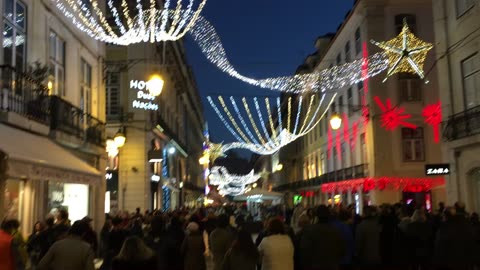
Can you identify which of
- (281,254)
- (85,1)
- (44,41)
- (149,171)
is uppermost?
(85,1)

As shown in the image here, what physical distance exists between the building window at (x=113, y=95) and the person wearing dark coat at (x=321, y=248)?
24.2 metres

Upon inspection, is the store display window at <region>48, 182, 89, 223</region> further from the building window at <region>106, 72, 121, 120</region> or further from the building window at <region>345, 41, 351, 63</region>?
the building window at <region>345, 41, 351, 63</region>

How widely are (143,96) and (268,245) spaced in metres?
22.8

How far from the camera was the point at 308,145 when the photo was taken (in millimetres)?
59594

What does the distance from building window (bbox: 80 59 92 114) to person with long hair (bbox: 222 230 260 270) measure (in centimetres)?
1402

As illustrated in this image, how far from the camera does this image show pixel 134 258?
21.1 feet

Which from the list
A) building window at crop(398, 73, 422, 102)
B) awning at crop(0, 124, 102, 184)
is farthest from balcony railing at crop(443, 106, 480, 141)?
awning at crop(0, 124, 102, 184)

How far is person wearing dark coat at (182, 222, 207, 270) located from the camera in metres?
9.63

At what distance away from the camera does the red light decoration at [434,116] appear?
105 ft

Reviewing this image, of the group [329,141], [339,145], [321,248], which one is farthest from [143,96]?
[321,248]

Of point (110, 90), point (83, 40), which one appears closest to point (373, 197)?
point (110, 90)

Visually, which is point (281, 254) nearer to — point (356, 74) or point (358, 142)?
point (356, 74)

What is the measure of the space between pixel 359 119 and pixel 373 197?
5406 millimetres

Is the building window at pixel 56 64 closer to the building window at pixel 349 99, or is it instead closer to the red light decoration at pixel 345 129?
the building window at pixel 349 99
